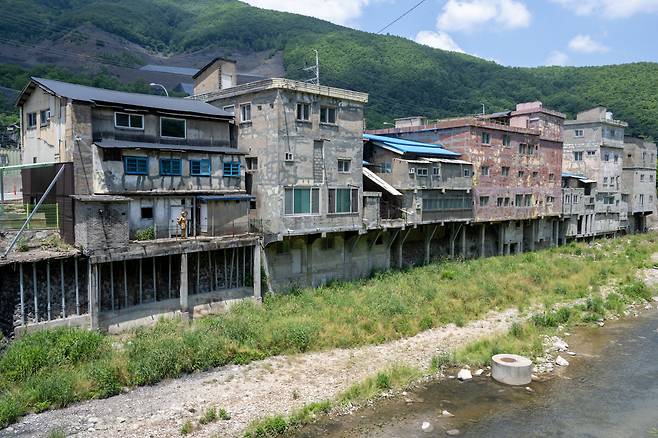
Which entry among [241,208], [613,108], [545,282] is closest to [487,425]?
[241,208]

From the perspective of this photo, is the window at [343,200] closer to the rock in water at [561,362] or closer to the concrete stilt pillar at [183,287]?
the concrete stilt pillar at [183,287]

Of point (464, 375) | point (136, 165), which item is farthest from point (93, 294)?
point (464, 375)

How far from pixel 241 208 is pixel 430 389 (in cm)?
1505

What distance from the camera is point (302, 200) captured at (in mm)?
32906

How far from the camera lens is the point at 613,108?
3930 inches

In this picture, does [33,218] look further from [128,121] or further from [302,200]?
[302,200]

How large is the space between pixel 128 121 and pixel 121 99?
1.23 m

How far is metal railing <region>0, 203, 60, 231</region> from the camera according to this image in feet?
82.9

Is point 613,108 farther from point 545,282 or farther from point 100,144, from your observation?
point 100,144

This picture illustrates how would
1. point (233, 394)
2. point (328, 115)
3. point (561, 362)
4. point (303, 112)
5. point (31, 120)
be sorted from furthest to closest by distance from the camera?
point (328, 115) < point (303, 112) < point (31, 120) < point (561, 362) < point (233, 394)

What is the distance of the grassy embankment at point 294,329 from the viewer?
20.8 m

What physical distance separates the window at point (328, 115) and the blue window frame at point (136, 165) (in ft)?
38.5

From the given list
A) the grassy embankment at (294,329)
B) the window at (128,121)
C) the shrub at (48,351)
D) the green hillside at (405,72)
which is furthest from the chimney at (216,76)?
the green hillside at (405,72)

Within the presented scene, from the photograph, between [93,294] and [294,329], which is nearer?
[93,294]
